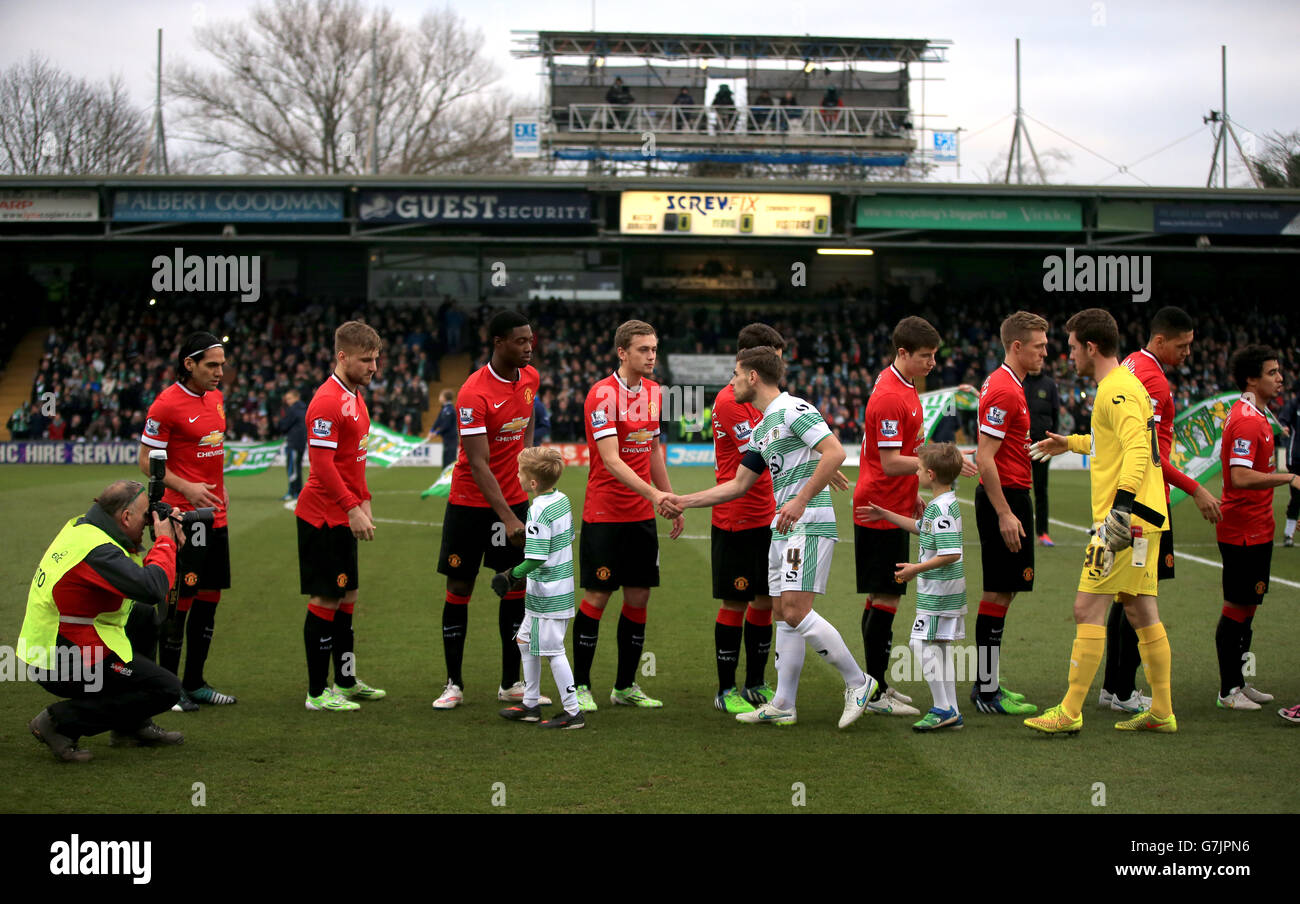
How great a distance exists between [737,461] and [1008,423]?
1.73m

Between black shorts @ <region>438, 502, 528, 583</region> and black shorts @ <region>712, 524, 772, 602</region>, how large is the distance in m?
1.28

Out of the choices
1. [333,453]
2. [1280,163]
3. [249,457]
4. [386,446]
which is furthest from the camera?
[1280,163]

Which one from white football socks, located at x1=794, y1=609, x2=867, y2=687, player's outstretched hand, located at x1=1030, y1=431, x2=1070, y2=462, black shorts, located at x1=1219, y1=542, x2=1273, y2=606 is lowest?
white football socks, located at x1=794, y1=609, x2=867, y2=687

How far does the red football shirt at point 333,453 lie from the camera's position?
6.84 metres

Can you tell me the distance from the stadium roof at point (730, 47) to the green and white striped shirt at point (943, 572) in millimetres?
34932

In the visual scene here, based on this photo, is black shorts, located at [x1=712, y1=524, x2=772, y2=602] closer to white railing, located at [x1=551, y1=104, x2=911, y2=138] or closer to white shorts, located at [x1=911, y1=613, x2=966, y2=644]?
white shorts, located at [x1=911, y1=613, x2=966, y2=644]

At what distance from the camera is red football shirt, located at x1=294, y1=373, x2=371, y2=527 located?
22.5 feet

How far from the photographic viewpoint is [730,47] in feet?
128

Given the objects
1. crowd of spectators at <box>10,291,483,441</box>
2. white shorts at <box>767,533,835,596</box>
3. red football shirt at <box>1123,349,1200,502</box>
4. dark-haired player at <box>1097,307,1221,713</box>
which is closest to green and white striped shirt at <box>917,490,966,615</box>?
white shorts at <box>767,533,835,596</box>

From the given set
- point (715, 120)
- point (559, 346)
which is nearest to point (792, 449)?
point (559, 346)

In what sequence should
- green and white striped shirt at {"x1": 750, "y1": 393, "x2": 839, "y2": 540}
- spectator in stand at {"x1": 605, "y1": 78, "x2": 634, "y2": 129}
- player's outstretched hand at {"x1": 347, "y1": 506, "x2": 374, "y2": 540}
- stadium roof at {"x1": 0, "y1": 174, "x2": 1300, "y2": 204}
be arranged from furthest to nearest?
1. spectator in stand at {"x1": 605, "y1": 78, "x2": 634, "y2": 129}
2. stadium roof at {"x1": 0, "y1": 174, "x2": 1300, "y2": 204}
3. player's outstretched hand at {"x1": 347, "y1": 506, "x2": 374, "y2": 540}
4. green and white striped shirt at {"x1": 750, "y1": 393, "x2": 839, "y2": 540}

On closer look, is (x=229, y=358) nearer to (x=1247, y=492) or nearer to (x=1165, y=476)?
(x=1165, y=476)

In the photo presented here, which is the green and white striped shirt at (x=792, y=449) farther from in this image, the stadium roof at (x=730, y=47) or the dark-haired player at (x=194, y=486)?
the stadium roof at (x=730, y=47)
